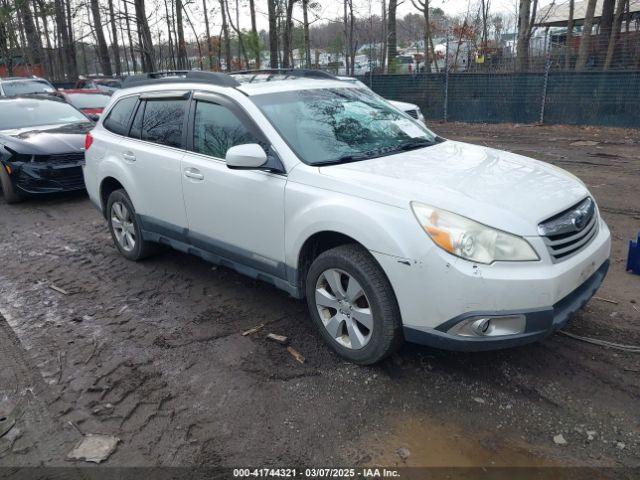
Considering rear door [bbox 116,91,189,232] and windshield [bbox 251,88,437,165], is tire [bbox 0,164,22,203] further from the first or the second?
windshield [bbox 251,88,437,165]

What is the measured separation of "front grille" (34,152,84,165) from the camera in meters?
8.04

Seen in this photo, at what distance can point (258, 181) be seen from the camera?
3754 millimetres

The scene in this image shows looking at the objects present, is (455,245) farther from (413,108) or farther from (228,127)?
(413,108)

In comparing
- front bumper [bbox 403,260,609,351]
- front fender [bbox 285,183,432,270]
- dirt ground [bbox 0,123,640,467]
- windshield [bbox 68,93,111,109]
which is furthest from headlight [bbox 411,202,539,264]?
windshield [bbox 68,93,111,109]

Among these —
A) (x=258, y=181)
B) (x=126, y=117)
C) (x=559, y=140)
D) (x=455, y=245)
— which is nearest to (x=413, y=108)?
(x=559, y=140)

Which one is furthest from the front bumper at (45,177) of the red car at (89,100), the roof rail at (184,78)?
the red car at (89,100)

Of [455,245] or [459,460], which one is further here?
[455,245]

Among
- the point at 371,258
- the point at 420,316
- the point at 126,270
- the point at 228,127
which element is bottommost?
the point at 126,270

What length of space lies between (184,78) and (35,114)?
6.06 meters

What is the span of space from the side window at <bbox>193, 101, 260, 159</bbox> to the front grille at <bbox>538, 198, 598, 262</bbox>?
6.77 feet

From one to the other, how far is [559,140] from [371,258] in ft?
34.0

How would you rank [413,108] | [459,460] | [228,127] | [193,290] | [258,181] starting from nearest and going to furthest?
[459,460], [258,181], [228,127], [193,290], [413,108]

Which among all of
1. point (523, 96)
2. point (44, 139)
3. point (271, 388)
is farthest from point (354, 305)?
point (523, 96)

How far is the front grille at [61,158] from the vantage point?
8039 mm
